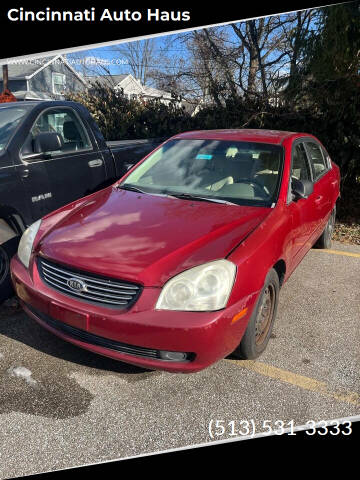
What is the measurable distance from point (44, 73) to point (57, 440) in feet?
117

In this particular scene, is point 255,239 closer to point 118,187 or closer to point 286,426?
point 286,426

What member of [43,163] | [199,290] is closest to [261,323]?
[199,290]

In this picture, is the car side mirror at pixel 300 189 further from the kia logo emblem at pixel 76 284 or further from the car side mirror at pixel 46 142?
the car side mirror at pixel 46 142

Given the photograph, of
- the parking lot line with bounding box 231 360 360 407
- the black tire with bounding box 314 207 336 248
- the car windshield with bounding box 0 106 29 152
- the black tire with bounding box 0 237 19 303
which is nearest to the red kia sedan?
the parking lot line with bounding box 231 360 360 407

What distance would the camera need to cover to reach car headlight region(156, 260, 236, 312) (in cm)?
229

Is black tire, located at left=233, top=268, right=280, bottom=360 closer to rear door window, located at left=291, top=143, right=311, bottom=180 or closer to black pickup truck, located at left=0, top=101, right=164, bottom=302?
rear door window, located at left=291, top=143, right=311, bottom=180

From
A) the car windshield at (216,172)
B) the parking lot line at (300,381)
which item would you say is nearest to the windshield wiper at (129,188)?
the car windshield at (216,172)

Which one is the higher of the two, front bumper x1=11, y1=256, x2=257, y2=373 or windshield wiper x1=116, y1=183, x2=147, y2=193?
windshield wiper x1=116, y1=183, x2=147, y2=193

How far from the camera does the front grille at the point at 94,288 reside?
2.37 m

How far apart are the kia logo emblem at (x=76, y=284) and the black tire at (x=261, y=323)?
1102 mm

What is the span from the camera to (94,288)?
2438 millimetres

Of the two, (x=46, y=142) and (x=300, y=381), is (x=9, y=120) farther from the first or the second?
(x=300, y=381)

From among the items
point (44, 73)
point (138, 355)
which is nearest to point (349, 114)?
point (138, 355)

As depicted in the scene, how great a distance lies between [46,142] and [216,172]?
175 cm
